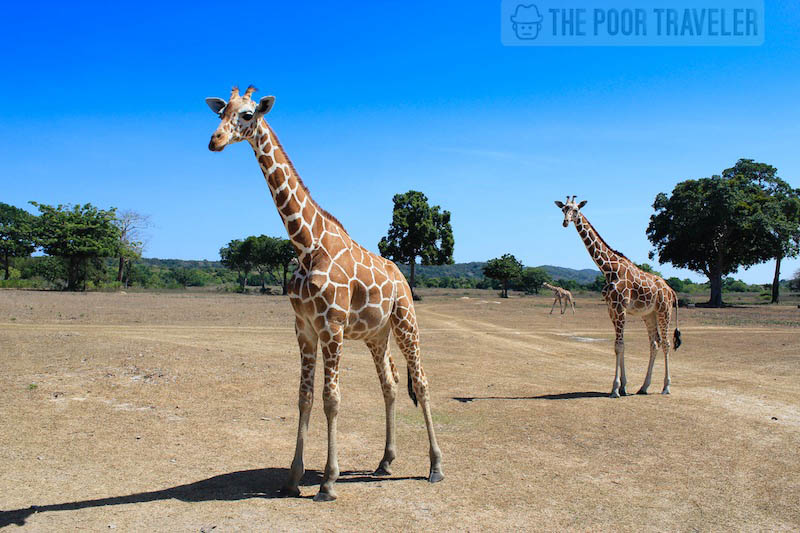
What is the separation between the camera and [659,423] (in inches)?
379

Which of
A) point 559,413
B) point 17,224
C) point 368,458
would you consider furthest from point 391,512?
point 17,224

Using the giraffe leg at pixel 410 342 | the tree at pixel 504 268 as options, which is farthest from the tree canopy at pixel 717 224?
the giraffe leg at pixel 410 342

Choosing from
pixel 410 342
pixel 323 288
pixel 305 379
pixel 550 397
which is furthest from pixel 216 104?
pixel 550 397

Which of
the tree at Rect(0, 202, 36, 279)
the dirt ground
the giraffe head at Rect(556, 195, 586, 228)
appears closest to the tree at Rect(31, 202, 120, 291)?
the tree at Rect(0, 202, 36, 279)

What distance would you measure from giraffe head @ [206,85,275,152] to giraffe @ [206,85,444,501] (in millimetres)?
10

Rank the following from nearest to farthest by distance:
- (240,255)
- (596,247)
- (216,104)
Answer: (216,104), (596,247), (240,255)

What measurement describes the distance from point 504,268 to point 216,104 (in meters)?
61.8

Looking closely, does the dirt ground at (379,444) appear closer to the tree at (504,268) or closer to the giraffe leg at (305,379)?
the giraffe leg at (305,379)

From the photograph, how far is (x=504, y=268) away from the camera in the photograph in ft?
218

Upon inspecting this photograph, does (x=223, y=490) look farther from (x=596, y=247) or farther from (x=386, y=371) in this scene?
(x=596, y=247)

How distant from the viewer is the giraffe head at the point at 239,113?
5973 mm

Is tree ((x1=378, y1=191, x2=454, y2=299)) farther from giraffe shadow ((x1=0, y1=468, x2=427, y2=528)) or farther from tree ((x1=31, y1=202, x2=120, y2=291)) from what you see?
giraffe shadow ((x1=0, y1=468, x2=427, y2=528))

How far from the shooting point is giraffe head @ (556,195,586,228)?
1304cm

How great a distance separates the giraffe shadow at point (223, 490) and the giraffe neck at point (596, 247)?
7890 millimetres
